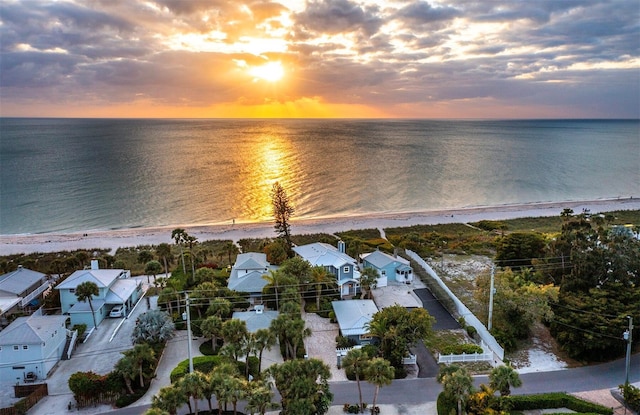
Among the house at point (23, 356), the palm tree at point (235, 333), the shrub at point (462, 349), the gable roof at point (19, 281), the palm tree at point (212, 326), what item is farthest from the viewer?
the gable roof at point (19, 281)

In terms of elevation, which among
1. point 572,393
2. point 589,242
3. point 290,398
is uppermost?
point 589,242

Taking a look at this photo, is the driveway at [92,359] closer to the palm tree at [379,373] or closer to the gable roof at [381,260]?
the palm tree at [379,373]

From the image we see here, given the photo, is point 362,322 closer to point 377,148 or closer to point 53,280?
point 53,280

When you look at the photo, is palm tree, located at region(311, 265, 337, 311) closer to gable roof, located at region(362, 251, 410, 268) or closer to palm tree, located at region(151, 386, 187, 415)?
gable roof, located at region(362, 251, 410, 268)

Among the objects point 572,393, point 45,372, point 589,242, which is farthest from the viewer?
point 589,242

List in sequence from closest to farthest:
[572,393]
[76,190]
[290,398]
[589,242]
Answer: [290,398]
[572,393]
[589,242]
[76,190]

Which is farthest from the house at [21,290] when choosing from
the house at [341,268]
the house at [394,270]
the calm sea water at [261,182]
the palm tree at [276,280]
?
the calm sea water at [261,182]

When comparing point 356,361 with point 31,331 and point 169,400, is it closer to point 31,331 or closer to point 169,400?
point 169,400

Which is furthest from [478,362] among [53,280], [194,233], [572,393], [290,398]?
[194,233]
